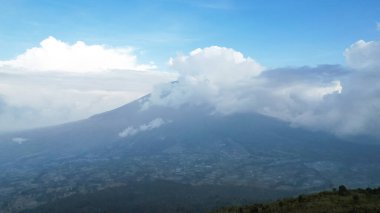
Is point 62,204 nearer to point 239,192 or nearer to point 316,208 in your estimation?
point 239,192

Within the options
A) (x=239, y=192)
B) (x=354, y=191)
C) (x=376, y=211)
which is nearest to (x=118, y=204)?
(x=239, y=192)

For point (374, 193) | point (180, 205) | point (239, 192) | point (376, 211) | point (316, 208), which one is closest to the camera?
point (376, 211)

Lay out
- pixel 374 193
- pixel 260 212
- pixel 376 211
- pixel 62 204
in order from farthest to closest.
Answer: pixel 62 204 < pixel 374 193 < pixel 260 212 < pixel 376 211

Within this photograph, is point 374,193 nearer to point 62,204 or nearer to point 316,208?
point 316,208

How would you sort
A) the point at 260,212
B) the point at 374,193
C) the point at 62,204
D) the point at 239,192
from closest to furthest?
the point at 260,212, the point at 374,193, the point at 62,204, the point at 239,192

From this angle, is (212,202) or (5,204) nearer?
(212,202)

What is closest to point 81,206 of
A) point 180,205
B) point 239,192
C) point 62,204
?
point 62,204
